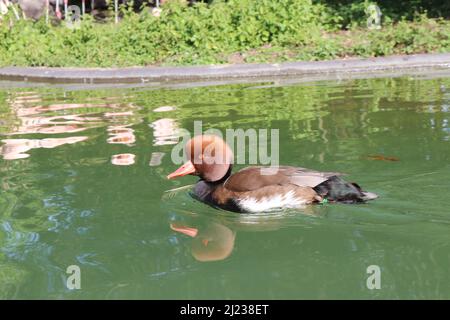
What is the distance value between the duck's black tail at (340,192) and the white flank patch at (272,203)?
17 cm

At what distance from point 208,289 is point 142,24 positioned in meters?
13.3

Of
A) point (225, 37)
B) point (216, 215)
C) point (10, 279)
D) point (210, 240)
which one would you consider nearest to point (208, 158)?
point (216, 215)

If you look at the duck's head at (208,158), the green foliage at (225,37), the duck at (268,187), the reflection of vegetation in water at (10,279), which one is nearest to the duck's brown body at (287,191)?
A: the duck at (268,187)

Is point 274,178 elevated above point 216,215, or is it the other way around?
point 274,178

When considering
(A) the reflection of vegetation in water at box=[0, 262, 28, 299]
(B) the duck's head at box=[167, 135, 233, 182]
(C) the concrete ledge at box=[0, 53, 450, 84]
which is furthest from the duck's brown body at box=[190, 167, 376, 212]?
(C) the concrete ledge at box=[0, 53, 450, 84]

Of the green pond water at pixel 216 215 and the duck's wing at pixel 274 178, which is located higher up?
the duck's wing at pixel 274 178

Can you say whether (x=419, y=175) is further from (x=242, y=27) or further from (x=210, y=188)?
(x=242, y=27)

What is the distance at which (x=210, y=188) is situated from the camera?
19.1 ft

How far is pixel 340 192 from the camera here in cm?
546

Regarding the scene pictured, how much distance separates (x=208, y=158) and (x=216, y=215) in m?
0.45

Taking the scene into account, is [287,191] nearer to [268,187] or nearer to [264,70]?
[268,187]

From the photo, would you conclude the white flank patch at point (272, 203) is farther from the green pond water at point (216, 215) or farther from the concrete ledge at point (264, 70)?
the concrete ledge at point (264, 70)

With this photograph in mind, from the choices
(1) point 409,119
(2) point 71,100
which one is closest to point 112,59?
(2) point 71,100

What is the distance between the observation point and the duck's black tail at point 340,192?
5.46 metres
